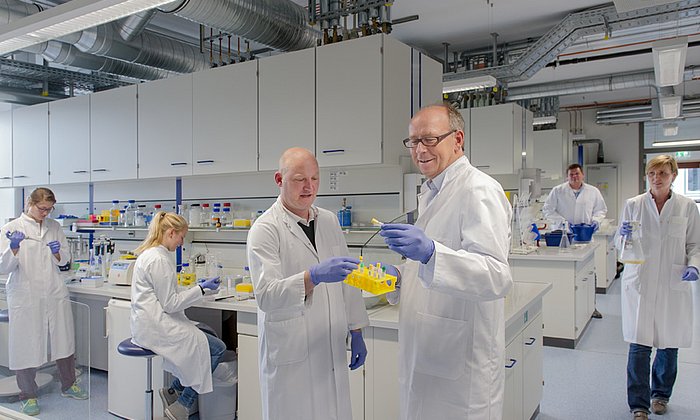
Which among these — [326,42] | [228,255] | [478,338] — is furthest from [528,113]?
[478,338]

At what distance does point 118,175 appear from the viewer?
4152 millimetres

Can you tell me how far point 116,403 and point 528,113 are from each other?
16.5 feet

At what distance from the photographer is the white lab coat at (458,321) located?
150 cm

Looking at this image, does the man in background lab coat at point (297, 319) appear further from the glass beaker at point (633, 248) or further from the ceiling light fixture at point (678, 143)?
the ceiling light fixture at point (678, 143)

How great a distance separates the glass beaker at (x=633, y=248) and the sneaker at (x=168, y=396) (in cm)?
292

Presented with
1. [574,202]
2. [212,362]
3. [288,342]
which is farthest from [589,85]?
[288,342]

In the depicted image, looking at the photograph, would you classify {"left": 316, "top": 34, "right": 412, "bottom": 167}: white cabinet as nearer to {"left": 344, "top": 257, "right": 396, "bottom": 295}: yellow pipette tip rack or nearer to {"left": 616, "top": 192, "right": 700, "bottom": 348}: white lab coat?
{"left": 344, "top": 257, "right": 396, "bottom": 295}: yellow pipette tip rack

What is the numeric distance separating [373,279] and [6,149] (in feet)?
16.4

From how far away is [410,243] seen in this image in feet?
4.62

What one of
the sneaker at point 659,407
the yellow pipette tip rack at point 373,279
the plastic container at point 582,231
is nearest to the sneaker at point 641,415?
the sneaker at point 659,407

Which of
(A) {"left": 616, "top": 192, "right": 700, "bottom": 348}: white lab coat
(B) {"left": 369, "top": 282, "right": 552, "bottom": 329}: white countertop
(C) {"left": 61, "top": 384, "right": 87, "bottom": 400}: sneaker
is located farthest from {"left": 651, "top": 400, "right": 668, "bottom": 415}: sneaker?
(C) {"left": 61, "top": 384, "right": 87, "bottom": 400}: sneaker

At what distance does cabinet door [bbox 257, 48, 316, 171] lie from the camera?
3.19 m

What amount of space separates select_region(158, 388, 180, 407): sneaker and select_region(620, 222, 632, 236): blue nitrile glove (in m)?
2.96

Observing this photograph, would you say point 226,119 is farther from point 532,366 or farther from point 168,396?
point 532,366
